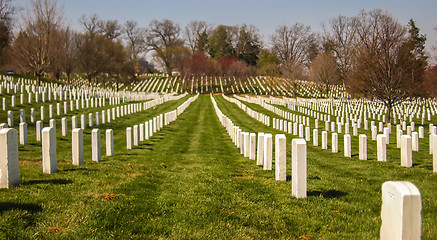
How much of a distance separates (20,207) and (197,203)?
250cm

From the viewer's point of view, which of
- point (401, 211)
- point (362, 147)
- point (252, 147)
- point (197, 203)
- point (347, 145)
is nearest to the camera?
point (401, 211)

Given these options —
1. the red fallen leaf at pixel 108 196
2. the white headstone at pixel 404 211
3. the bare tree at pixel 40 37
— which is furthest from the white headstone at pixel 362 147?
the bare tree at pixel 40 37

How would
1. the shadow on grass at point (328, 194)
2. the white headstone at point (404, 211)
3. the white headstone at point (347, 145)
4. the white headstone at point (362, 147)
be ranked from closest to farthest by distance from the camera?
1. the white headstone at point (404, 211)
2. the shadow on grass at point (328, 194)
3. the white headstone at point (362, 147)
4. the white headstone at point (347, 145)

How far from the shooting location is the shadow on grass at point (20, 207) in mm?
5258

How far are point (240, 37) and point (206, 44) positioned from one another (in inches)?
441

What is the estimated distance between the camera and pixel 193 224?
5.08 meters

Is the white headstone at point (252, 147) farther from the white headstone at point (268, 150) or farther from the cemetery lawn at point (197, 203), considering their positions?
the white headstone at point (268, 150)

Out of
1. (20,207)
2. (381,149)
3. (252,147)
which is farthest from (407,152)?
(20,207)

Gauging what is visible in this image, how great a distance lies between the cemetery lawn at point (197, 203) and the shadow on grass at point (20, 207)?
0.04 feet

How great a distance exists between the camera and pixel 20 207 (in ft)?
17.5

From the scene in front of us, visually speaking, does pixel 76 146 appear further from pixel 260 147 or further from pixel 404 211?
pixel 404 211

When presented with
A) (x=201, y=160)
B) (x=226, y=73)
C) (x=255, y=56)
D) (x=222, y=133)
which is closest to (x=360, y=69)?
(x=222, y=133)

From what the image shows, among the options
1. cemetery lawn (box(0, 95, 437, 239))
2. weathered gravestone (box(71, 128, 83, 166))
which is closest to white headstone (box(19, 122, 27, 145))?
weathered gravestone (box(71, 128, 83, 166))

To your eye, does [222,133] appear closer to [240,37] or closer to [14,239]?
[14,239]
